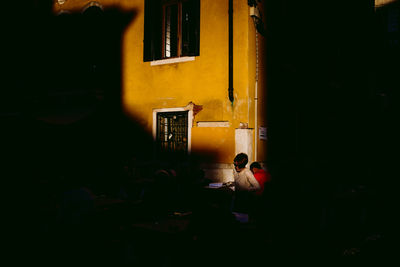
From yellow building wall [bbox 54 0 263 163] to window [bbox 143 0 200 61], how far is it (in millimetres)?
281

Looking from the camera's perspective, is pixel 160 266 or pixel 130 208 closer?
pixel 160 266

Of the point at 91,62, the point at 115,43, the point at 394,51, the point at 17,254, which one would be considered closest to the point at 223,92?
the point at 115,43

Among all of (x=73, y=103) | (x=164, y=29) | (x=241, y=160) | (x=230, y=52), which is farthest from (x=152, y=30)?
(x=241, y=160)

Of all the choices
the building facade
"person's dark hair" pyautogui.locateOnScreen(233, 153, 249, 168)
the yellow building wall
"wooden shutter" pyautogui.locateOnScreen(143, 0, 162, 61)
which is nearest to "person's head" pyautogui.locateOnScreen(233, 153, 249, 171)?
"person's dark hair" pyautogui.locateOnScreen(233, 153, 249, 168)

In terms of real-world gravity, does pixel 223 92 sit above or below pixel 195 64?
below

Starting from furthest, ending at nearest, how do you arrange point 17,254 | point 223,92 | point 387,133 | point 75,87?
point 387,133
point 75,87
point 223,92
point 17,254

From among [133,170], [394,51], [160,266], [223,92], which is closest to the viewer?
[160,266]

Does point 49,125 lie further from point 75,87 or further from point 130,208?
point 130,208

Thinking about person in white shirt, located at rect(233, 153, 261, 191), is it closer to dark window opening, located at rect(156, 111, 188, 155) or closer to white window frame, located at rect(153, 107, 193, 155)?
white window frame, located at rect(153, 107, 193, 155)

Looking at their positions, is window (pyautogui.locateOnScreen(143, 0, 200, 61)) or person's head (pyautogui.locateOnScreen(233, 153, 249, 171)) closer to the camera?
person's head (pyautogui.locateOnScreen(233, 153, 249, 171))

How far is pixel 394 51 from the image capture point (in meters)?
12.7

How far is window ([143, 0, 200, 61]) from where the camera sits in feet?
32.9

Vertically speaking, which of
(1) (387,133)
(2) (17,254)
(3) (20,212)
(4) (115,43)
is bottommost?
(2) (17,254)

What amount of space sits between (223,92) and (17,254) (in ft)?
18.6
